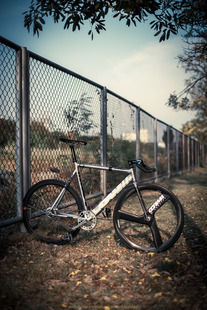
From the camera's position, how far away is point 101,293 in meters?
Result: 1.96

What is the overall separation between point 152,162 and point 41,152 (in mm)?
5691

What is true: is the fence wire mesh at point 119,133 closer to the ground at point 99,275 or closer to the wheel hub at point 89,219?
the wheel hub at point 89,219

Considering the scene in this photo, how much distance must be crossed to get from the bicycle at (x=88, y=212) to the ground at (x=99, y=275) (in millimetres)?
174

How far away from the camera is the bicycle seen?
2691 mm

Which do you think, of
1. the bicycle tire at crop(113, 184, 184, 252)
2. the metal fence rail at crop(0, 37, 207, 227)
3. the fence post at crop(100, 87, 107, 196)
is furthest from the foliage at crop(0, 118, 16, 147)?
the fence post at crop(100, 87, 107, 196)

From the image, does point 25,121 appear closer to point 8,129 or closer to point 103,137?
point 8,129

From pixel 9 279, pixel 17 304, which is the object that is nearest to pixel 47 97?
pixel 9 279

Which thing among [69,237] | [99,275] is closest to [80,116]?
[69,237]

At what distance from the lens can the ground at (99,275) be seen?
1815 mm

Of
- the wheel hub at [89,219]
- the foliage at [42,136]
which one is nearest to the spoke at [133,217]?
the wheel hub at [89,219]

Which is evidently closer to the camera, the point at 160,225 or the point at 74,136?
the point at 160,225

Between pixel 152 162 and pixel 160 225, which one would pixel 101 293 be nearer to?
pixel 160 225

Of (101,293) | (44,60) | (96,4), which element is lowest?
(101,293)

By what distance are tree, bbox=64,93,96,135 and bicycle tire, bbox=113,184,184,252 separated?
1.53 meters
